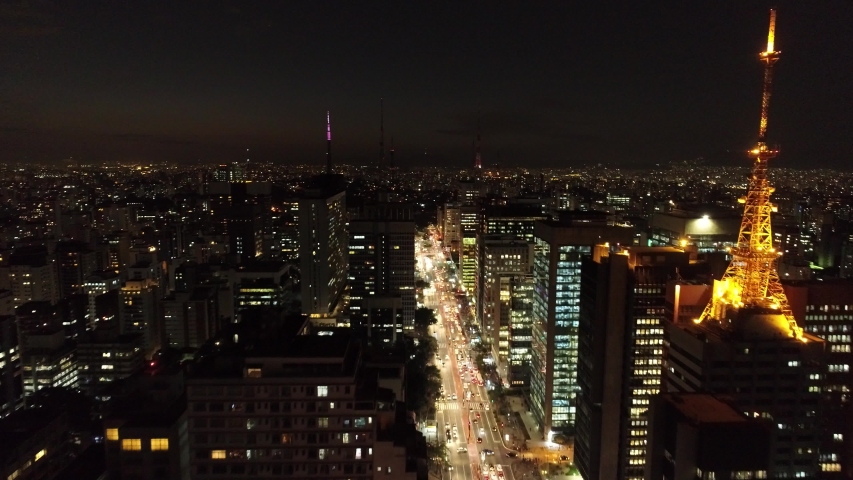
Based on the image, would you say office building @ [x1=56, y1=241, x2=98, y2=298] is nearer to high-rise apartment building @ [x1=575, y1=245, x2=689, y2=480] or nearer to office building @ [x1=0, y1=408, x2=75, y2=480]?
office building @ [x1=0, y1=408, x2=75, y2=480]

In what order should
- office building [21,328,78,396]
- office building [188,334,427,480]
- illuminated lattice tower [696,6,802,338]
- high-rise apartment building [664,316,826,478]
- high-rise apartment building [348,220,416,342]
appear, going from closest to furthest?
office building [188,334,427,480] → high-rise apartment building [664,316,826,478] → illuminated lattice tower [696,6,802,338] → office building [21,328,78,396] → high-rise apartment building [348,220,416,342]

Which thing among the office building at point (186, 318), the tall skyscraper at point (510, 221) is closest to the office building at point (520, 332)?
the tall skyscraper at point (510, 221)

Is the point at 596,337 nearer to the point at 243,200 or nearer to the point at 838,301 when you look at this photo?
the point at 838,301

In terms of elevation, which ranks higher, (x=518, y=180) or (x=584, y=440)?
(x=518, y=180)

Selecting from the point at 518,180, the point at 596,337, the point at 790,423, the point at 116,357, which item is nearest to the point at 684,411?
the point at 790,423

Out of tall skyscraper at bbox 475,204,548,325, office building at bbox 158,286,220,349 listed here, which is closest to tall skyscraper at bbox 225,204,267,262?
office building at bbox 158,286,220,349

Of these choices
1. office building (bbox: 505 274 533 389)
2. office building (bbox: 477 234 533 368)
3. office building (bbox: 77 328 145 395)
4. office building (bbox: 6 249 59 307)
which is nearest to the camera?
office building (bbox: 77 328 145 395)
